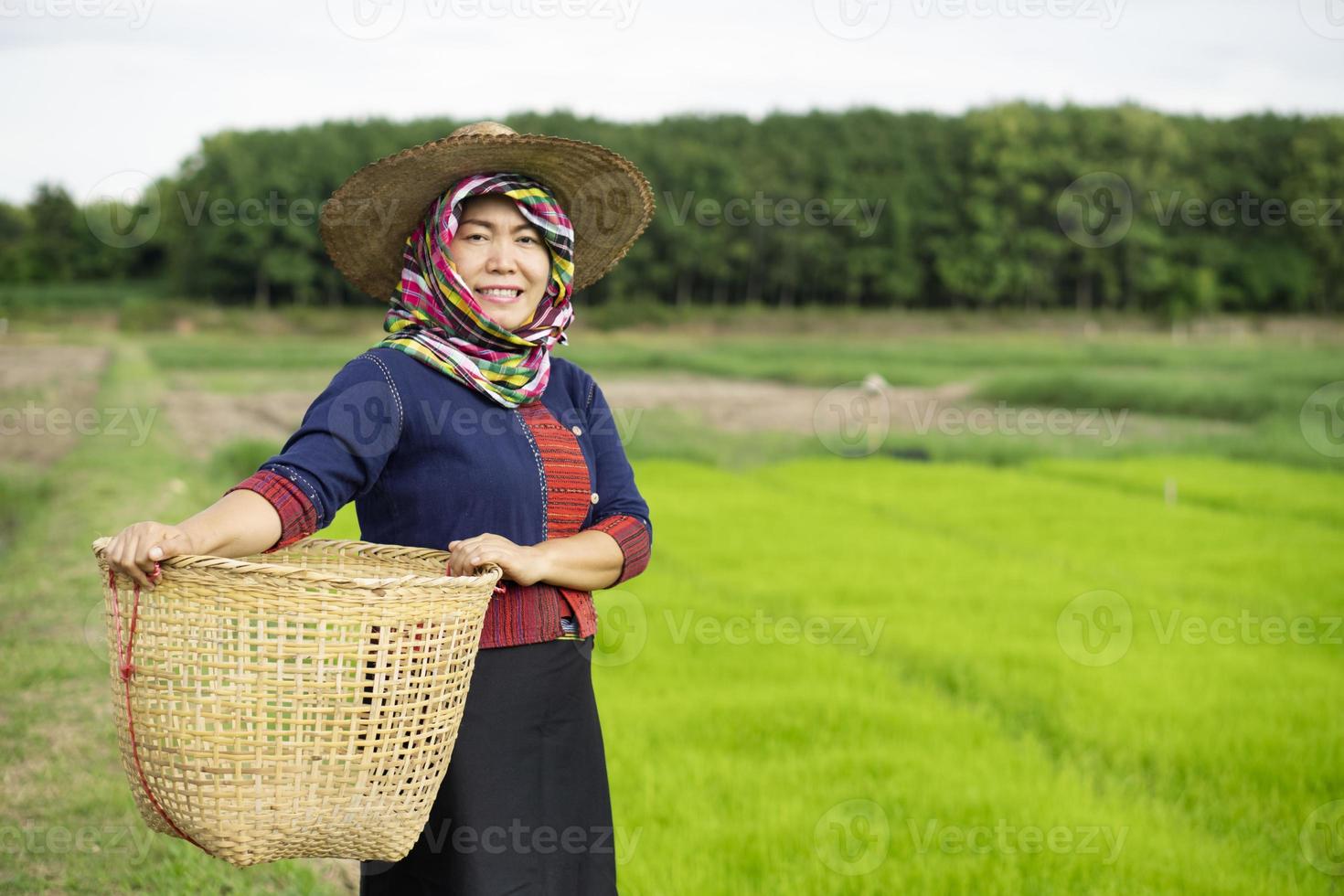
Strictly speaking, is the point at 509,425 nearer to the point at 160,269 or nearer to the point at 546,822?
the point at 546,822

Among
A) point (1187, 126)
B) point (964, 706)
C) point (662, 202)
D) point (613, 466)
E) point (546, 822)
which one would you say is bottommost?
point (964, 706)

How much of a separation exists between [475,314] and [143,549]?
701mm

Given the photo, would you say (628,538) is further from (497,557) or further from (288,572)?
(288,572)

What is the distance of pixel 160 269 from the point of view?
55156 millimetres

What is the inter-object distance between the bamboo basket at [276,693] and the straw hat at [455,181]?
2.43 feet

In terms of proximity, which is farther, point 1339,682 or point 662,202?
point 662,202

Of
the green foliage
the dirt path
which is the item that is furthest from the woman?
the dirt path

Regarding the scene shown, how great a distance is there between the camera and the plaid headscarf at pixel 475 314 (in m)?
2.12

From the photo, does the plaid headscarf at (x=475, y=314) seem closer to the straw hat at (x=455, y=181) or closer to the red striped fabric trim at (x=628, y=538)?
the straw hat at (x=455, y=181)

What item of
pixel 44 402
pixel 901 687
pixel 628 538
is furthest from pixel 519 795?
pixel 44 402

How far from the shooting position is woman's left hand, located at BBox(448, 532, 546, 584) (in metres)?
1.94

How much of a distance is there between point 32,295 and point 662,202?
24.7 meters

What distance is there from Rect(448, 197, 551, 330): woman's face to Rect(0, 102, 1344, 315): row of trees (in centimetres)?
4492

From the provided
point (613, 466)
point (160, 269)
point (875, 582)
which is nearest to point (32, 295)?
point (160, 269)
